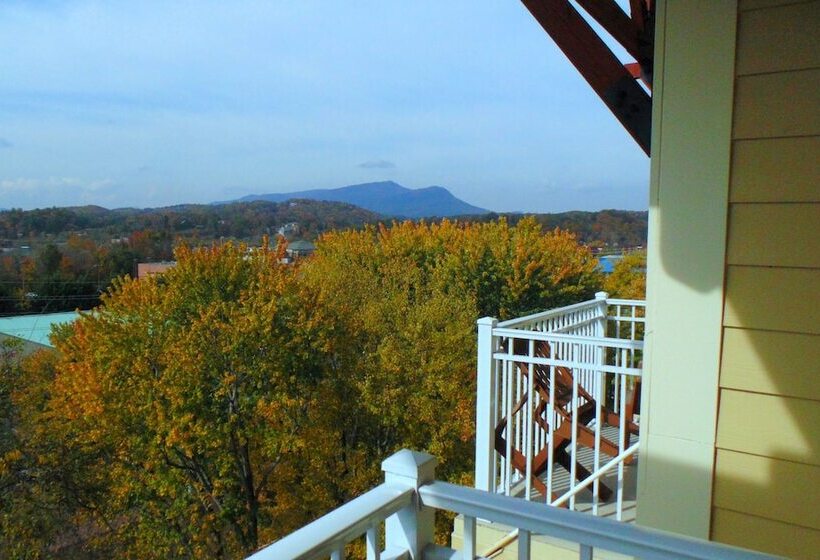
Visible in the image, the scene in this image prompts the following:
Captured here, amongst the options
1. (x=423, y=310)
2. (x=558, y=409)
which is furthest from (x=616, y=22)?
(x=423, y=310)

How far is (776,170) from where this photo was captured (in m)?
1.36

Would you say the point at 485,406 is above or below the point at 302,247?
below

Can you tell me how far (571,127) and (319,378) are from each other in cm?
779

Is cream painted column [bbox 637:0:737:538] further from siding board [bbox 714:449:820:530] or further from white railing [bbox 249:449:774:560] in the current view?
white railing [bbox 249:449:774:560]

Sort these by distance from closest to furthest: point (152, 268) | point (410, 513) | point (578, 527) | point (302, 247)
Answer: point (578, 527)
point (410, 513)
point (152, 268)
point (302, 247)

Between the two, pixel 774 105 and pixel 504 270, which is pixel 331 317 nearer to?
pixel 504 270

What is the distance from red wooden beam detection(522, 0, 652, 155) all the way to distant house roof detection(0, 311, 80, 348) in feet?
69.6

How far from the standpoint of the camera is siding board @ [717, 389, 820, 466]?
4.44ft

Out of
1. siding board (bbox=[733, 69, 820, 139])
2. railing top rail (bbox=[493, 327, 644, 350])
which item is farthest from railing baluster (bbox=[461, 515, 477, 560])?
railing top rail (bbox=[493, 327, 644, 350])

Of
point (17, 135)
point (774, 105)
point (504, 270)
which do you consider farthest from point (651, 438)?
point (17, 135)

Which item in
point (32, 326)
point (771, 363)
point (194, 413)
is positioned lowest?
point (194, 413)

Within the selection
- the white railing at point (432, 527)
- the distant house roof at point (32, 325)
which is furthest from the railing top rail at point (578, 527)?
the distant house roof at point (32, 325)

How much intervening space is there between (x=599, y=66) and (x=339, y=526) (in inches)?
51.3

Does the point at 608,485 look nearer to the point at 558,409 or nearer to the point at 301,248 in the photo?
the point at 558,409
